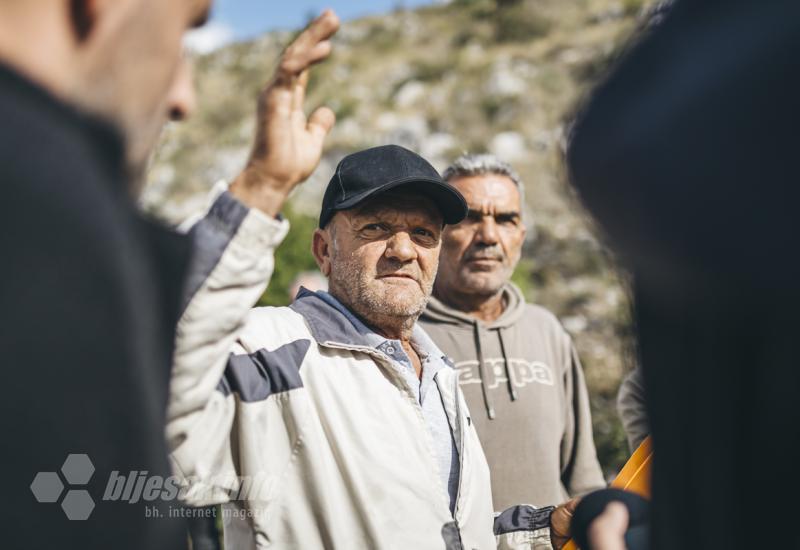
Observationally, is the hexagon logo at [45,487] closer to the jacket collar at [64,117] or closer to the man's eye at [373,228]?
the jacket collar at [64,117]

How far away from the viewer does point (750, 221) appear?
727 mm

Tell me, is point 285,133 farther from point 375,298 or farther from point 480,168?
point 480,168

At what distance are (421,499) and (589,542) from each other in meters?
0.98

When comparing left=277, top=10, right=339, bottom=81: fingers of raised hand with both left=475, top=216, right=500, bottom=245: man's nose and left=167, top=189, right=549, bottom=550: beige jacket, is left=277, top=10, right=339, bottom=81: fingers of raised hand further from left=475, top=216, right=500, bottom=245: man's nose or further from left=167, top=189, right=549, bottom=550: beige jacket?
left=475, top=216, right=500, bottom=245: man's nose

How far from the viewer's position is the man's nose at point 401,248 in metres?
2.61

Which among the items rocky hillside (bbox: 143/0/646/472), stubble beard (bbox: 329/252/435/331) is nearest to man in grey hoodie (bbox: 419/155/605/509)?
stubble beard (bbox: 329/252/435/331)

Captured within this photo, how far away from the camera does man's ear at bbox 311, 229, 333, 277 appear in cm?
275

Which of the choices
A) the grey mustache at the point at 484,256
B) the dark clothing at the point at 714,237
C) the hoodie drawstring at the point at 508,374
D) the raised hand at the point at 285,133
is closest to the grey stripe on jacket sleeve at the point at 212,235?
the raised hand at the point at 285,133

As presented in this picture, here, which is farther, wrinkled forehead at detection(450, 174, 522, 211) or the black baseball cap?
wrinkled forehead at detection(450, 174, 522, 211)

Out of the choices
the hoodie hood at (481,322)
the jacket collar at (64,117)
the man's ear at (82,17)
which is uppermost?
the man's ear at (82,17)

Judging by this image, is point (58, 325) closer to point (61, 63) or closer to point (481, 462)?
point (61, 63)

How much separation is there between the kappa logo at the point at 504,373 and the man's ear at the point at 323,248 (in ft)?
3.39

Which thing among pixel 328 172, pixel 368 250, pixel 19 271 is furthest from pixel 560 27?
pixel 19 271

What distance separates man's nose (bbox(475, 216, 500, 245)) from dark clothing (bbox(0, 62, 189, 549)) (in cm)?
312
